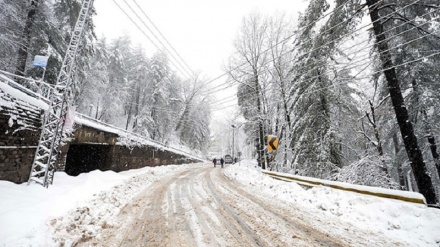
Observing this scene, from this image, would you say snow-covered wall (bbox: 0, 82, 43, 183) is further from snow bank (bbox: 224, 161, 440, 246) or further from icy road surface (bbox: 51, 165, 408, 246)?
snow bank (bbox: 224, 161, 440, 246)

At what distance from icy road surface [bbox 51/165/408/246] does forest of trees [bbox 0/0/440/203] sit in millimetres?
5341

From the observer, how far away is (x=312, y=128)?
1170 cm

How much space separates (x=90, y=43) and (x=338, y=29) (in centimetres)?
2046

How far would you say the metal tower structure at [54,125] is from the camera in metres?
7.18

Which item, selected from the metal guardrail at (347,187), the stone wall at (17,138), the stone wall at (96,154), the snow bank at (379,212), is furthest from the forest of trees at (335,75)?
the stone wall at (17,138)

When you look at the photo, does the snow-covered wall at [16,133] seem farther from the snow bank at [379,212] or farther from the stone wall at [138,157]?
the snow bank at [379,212]

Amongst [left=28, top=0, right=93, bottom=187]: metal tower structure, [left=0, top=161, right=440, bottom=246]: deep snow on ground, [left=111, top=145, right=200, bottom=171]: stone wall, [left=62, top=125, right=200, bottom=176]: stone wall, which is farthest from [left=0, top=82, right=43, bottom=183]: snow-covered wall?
[left=111, top=145, right=200, bottom=171]: stone wall

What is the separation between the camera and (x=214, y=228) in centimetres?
414

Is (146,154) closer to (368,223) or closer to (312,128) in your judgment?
(312,128)

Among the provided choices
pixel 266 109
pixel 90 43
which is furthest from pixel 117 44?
pixel 266 109

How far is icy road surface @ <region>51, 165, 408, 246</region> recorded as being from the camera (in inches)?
139

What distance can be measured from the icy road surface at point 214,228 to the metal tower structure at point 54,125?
3399 mm

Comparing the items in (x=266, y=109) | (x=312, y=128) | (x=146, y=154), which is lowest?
(x=146, y=154)

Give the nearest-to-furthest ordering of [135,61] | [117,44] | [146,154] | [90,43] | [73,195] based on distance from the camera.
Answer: [73,195] → [90,43] → [146,154] → [117,44] → [135,61]
